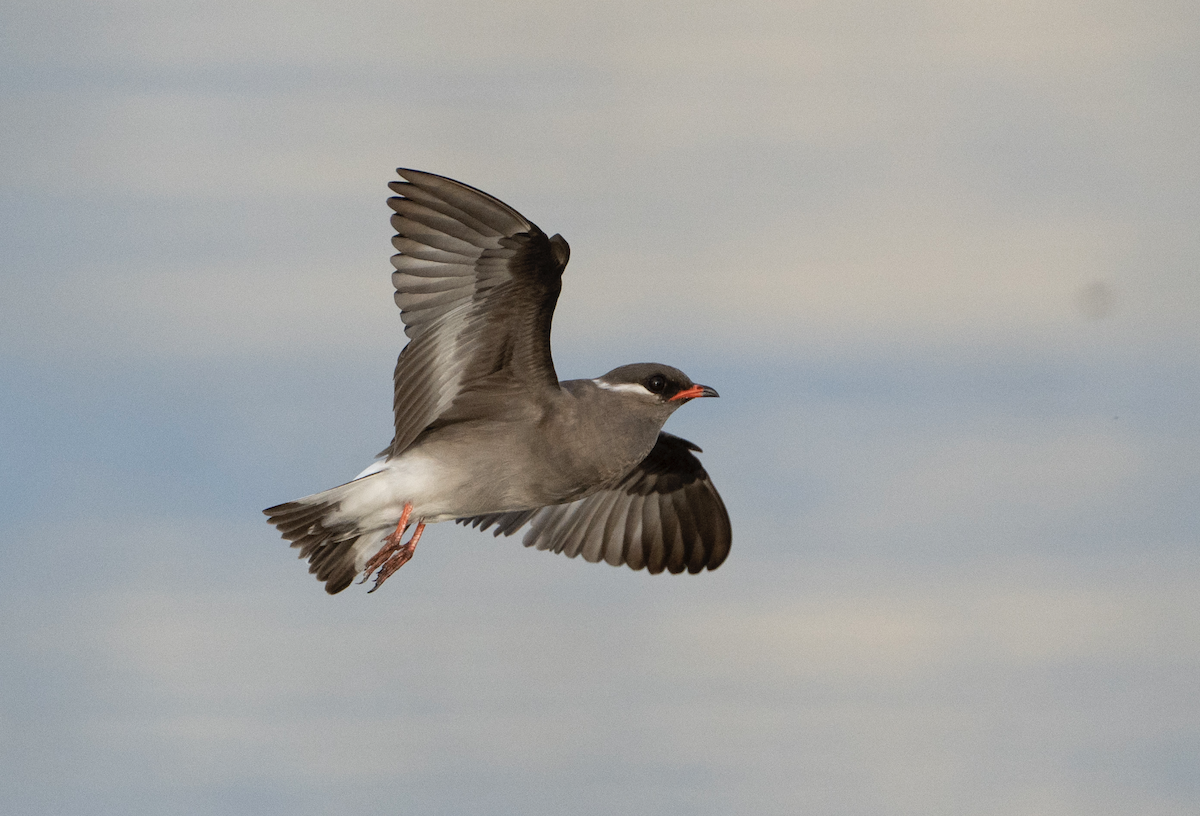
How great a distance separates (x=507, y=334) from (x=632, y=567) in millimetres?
4691

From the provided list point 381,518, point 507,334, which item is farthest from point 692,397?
point 381,518

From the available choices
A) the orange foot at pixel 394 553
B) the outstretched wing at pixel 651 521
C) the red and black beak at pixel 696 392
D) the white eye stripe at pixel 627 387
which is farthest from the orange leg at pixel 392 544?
the outstretched wing at pixel 651 521

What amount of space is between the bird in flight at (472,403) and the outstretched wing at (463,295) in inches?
0.4

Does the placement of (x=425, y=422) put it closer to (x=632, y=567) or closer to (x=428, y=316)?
(x=428, y=316)

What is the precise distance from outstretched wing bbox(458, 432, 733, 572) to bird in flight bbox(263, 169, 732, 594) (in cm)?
302

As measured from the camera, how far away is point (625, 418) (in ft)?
47.1

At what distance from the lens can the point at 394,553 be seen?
1439 cm

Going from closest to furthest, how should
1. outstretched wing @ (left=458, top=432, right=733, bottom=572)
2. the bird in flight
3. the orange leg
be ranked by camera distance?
the bird in flight → the orange leg → outstretched wing @ (left=458, top=432, right=733, bottom=572)

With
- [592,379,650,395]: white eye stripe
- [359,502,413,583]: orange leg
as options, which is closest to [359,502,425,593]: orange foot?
[359,502,413,583]: orange leg

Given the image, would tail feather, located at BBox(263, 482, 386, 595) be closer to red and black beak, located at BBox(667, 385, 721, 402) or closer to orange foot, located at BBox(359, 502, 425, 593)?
orange foot, located at BBox(359, 502, 425, 593)

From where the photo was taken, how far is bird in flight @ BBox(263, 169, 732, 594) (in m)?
13.0

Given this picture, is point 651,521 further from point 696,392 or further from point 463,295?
point 463,295

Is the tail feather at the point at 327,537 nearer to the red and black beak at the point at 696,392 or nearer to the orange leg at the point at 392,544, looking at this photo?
the orange leg at the point at 392,544

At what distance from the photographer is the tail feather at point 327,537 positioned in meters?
14.5
